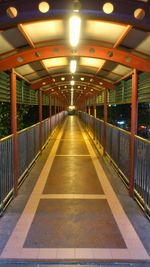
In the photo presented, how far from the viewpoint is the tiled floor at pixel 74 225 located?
146 inches

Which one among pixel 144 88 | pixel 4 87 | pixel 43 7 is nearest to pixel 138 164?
pixel 144 88

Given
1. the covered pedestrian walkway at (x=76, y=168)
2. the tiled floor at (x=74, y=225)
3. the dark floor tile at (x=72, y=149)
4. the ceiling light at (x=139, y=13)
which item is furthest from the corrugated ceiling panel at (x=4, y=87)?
the dark floor tile at (x=72, y=149)

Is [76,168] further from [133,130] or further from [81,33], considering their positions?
[81,33]

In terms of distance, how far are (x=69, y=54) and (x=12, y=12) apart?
1.84m

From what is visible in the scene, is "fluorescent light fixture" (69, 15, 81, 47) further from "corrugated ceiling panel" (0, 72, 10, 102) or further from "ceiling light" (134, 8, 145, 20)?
"corrugated ceiling panel" (0, 72, 10, 102)

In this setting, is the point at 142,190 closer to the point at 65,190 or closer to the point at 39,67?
the point at 65,190

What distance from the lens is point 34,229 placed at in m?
4.40

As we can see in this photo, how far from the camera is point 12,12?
3.96m

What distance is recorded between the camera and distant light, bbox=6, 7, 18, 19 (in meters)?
3.93

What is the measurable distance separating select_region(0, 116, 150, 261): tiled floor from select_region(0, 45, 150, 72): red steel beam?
2526 millimetres

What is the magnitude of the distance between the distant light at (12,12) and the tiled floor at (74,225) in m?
2.89

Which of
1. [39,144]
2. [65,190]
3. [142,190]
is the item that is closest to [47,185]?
[65,190]

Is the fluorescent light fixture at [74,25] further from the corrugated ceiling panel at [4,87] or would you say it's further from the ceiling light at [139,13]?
the corrugated ceiling panel at [4,87]

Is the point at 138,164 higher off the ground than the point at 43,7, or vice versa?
the point at 43,7
